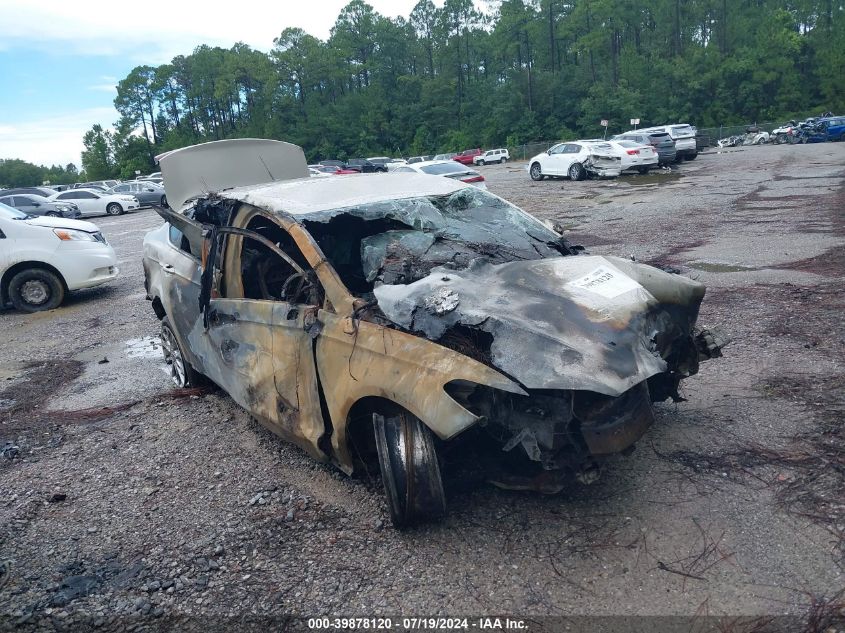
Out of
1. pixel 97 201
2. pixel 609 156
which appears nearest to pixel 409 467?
pixel 609 156

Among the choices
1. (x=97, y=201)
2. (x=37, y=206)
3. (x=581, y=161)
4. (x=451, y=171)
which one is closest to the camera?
(x=451, y=171)

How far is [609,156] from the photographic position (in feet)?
79.7

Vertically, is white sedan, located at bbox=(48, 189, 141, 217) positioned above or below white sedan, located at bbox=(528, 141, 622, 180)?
above

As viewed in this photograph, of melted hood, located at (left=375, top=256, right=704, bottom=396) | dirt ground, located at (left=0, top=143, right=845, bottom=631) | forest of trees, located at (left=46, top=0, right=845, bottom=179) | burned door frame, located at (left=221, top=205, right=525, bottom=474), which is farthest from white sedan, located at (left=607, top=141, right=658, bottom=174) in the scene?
forest of trees, located at (left=46, top=0, right=845, bottom=179)

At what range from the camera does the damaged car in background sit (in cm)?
312

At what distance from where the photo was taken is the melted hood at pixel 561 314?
9.98 ft

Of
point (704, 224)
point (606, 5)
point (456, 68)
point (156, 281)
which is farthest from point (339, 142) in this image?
point (156, 281)

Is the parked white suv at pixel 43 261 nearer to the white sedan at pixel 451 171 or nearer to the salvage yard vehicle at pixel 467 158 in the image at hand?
the white sedan at pixel 451 171

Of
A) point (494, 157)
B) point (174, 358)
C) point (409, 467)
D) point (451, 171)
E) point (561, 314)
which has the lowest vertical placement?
point (409, 467)

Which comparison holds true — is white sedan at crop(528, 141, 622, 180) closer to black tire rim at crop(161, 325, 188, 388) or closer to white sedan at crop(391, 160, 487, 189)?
white sedan at crop(391, 160, 487, 189)

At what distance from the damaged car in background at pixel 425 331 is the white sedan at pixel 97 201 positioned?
A: 95.7 feet

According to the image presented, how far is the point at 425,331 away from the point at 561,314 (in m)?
0.68

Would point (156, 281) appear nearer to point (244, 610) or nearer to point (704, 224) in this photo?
point (244, 610)

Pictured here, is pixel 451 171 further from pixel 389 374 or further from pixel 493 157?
pixel 493 157
